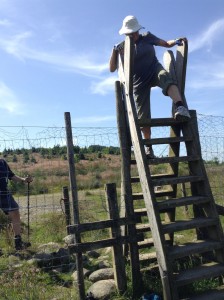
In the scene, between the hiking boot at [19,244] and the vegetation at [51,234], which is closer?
the vegetation at [51,234]

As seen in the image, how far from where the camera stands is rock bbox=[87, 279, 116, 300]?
520cm

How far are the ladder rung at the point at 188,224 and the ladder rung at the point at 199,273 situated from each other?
0.52 m

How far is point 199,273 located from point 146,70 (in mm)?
3040

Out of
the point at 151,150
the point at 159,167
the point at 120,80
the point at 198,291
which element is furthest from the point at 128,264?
the point at 159,167

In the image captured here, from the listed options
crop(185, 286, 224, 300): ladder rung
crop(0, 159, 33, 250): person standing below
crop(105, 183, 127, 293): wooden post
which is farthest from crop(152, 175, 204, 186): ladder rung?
crop(0, 159, 33, 250): person standing below

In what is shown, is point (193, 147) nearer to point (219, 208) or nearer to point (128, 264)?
point (219, 208)

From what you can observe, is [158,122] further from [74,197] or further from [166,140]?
[74,197]

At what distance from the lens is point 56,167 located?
7.28 m

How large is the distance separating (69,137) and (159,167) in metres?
7.88

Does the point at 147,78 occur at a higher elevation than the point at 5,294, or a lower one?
higher

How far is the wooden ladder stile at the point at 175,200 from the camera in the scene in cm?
486

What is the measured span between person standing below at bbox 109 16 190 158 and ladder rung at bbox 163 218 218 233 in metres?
1.24

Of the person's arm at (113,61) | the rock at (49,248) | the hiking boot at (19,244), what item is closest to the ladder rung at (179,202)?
the person's arm at (113,61)

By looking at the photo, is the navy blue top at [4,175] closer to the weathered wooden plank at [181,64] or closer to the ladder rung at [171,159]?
the ladder rung at [171,159]
